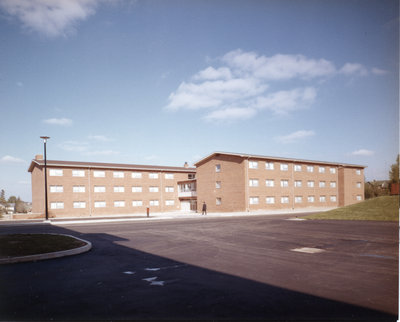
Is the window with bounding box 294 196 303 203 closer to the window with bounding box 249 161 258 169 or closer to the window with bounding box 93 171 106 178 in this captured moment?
the window with bounding box 249 161 258 169

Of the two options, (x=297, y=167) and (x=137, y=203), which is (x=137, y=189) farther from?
(x=297, y=167)

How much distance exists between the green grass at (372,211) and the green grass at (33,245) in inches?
874

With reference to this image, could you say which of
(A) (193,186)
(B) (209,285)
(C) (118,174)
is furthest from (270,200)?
(B) (209,285)

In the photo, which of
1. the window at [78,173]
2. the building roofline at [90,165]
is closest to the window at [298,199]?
the building roofline at [90,165]

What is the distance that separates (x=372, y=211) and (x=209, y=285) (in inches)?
1003

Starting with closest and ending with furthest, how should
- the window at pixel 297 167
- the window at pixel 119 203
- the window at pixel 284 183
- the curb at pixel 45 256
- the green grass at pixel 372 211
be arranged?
1. the curb at pixel 45 256
2. the green grass at pixel 372 211
3. the window at pixel 119 203
4. the window at pixel 284 183
5. the window at pixel 297 167

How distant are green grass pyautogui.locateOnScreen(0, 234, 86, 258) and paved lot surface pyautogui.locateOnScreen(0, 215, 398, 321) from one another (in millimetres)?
1189

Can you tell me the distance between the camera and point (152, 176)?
1989 inches

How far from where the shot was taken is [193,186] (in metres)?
51.4

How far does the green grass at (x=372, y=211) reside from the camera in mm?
24648

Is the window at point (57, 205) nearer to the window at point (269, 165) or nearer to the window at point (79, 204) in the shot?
the window at point (79, 204)

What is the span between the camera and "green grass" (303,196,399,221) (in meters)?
24.6

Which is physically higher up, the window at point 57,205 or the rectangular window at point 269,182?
the rectangular window at point 269,182

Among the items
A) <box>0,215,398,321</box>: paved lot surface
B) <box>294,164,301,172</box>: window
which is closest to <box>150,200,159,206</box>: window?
<box>294,164,301,172</box>: window
